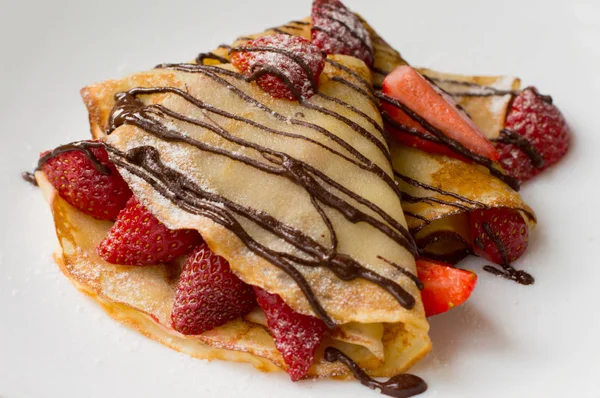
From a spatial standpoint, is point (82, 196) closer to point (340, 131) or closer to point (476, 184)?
point (340, 131)

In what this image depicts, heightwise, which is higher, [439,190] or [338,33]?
[338,33]

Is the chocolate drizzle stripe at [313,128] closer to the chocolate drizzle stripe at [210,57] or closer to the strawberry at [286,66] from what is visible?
the strawberry at [286,66]

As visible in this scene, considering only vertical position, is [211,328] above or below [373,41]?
below

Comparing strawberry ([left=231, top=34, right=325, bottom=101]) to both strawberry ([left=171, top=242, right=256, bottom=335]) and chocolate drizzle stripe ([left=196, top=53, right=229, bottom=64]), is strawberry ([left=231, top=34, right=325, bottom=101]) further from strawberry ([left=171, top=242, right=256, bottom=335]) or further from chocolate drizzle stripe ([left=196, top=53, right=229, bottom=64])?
strawberry ([left=171, top=242, right=256, bottom=335])

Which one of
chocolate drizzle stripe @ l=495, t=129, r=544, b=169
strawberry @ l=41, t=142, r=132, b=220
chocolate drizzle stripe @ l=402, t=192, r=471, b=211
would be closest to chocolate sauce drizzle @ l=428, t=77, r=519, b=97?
chocolate drizzle stripe @ l=495, t=129, r=544, b=169

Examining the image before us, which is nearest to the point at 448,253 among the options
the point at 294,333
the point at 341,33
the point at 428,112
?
the point at 428,112

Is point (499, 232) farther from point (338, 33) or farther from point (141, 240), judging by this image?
point (141, 240)

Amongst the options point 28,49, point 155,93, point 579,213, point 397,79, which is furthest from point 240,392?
point 28,49
